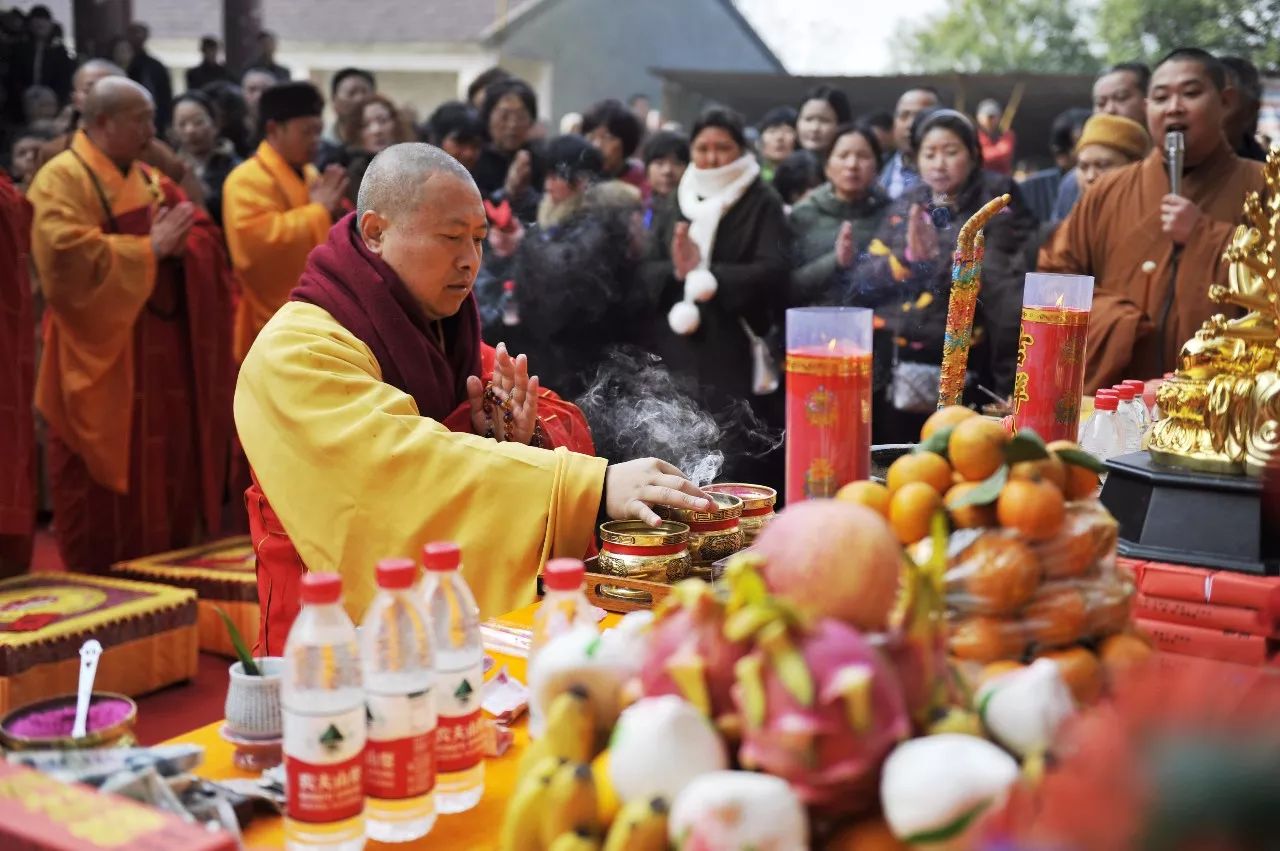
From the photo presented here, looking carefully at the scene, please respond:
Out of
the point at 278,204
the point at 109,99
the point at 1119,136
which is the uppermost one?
the point at 109,99

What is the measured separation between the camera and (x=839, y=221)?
510 centimetres

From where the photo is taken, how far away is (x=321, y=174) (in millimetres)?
6207

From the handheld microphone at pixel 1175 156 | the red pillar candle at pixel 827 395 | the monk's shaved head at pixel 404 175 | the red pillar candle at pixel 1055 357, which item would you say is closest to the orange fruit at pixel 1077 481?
the red pillar candle at pixel 827 395

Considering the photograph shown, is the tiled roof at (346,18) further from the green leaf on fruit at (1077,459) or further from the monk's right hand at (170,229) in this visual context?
the green leaf on fruit at (1077,459)

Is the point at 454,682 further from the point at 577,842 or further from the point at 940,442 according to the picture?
the point at 940,442

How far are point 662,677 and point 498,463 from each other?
3.69 ft

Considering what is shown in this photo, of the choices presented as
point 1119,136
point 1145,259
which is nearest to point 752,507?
point 1145,259

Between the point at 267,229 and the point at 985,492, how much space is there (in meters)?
4.93

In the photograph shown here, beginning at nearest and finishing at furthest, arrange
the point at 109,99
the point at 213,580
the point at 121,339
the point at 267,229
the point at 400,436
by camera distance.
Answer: the point at 400,436, the point at 213,580, the point at 109,99, the point at 121,339, the point at 267,229

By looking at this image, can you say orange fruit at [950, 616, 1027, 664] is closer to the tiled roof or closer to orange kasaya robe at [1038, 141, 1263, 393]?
orange kasaya robe at [1038, 141, 1263, 393]

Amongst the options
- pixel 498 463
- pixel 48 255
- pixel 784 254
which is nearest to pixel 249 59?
pixel 48 255

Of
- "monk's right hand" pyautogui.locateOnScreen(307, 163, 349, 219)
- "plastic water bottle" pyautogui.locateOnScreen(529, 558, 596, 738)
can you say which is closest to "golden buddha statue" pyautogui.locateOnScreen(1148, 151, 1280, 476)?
"plastic water bottle" pyautogui.locateOnScreen(529, 558, 596, 738)

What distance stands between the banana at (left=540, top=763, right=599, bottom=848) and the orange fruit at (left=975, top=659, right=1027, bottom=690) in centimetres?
40

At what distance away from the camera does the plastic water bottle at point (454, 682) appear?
1.37 meters
